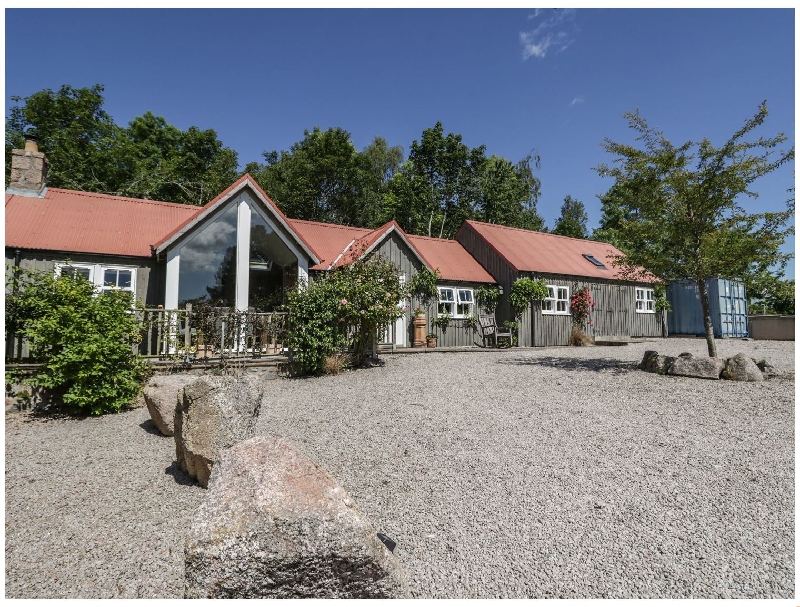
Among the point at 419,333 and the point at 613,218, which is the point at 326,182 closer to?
the point at 419,333

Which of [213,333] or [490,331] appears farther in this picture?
[490,331]

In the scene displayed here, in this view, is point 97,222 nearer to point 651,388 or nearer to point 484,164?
point 651,388

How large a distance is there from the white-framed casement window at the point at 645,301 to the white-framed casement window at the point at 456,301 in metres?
10.0

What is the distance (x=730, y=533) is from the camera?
3.34 meters

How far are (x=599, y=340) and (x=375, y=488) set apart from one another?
17728 millimetres

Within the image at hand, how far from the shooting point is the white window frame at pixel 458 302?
706 inches

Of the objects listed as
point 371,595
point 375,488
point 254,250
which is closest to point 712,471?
point 375,488

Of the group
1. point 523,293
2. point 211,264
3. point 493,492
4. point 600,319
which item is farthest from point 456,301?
point 493,492

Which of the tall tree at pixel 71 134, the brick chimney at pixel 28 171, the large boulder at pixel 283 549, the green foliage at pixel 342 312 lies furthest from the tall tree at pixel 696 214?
the tall tree at pixel 71 134

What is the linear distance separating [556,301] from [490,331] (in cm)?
398

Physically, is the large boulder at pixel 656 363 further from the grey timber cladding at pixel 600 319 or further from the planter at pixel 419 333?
the grey timber cladding at pixel 600 319

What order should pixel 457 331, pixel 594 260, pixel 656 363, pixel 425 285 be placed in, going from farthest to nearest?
pixel 594 260 < pixel 457 331 < pixel 425 285 < pixel 656 363

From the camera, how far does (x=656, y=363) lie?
10219 mm

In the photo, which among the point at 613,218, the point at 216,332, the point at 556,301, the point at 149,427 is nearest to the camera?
the point at 149,427
